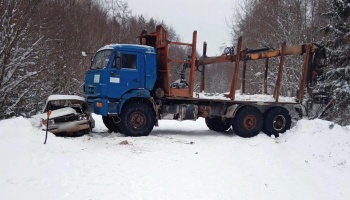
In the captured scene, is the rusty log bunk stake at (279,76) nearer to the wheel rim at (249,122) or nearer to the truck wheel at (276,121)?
the truck wheel at (276,121)

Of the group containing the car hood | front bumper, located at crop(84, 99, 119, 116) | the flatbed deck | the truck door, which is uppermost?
the truck door

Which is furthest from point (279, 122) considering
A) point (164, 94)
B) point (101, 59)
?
point (101, 59)

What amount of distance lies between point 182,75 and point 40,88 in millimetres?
6441

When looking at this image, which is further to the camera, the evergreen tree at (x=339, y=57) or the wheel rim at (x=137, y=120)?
the evergreen tree at (x=339, y=57)

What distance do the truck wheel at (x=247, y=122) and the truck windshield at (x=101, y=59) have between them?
484 cm

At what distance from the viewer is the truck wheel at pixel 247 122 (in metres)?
12.7

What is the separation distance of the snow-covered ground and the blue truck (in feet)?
3.33

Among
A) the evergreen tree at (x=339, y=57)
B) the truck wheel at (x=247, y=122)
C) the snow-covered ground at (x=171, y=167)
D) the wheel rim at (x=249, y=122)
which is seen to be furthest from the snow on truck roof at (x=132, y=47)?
the evergreen tree at (x=339, y=57)

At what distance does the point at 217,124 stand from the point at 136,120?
4.25 meters

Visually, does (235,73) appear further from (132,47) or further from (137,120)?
(137,120)

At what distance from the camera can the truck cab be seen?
11227 millimetres

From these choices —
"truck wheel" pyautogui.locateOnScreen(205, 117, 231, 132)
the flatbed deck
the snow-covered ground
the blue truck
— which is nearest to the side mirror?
the blue truck

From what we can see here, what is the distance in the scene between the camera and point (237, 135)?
13.0 m

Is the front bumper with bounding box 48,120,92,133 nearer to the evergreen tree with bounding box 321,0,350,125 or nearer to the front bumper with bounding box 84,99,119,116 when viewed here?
the front bumper with bounding box 84,99,119,116
